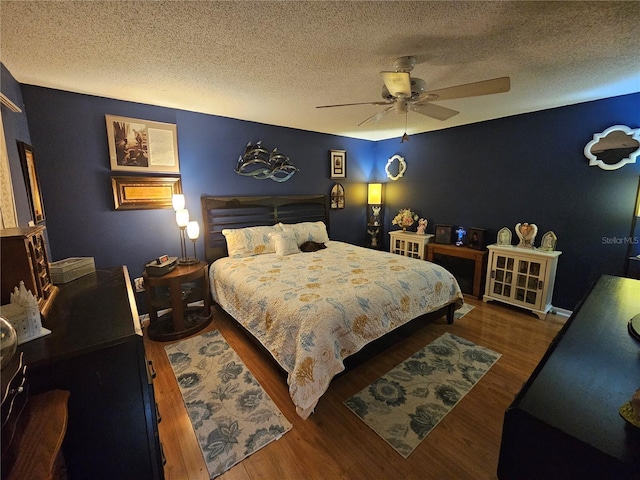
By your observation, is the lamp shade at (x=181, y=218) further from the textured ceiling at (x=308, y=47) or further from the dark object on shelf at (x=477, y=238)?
the dark object on shelf at (x=477, y=238)

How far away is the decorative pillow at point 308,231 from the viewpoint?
3721 millimetres

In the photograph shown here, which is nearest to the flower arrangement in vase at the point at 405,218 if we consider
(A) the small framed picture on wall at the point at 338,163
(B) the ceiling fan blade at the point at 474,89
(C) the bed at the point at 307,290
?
(A) the small framed picture on wall at the point at 338,163

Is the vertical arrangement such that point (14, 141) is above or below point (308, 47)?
below

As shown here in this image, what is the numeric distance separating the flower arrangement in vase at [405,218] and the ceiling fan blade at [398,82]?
281 cm

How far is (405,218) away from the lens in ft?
14.8

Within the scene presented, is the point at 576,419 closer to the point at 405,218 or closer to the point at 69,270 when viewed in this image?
the point at 69,270

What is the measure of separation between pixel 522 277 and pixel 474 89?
2552 mm

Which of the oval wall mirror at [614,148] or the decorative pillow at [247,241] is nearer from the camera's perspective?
the oval wall mirror at [614,148]

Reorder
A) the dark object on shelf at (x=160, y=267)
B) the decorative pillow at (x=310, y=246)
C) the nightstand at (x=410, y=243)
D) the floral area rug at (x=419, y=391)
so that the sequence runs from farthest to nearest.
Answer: the nightstand at (x=410, y=243)
the decorative pillow at (x=310, y=246)
the dark object on shelf at (x=160, y=267)
the floral area rug at (x=419, y=391)

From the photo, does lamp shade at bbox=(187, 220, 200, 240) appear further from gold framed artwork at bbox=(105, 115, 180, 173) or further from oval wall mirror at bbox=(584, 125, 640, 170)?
oval wall mirror at bbox=(584, 125, 640, 170)

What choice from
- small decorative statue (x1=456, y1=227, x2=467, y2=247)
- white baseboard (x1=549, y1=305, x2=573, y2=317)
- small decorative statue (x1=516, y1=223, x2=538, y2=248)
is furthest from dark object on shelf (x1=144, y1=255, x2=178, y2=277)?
white baseboard (x1=549, y1=305, x2=573, y2=317)

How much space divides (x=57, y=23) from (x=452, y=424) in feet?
10.9

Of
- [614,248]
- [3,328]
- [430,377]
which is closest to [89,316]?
[3,328]

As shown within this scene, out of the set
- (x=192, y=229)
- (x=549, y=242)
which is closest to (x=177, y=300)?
(x=192, y=229)
